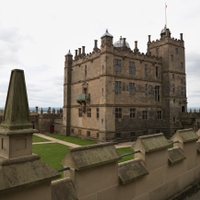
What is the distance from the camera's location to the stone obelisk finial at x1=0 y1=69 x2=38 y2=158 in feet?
12.0

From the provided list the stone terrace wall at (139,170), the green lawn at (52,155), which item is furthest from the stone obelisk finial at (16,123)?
the green lawn at (52,155)

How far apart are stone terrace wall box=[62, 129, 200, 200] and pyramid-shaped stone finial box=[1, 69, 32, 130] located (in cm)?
140

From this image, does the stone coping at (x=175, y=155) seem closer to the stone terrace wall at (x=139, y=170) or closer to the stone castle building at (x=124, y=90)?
the stone terrace wall at (x=139, y=170)

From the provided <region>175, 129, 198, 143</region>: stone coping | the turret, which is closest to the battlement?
the turret

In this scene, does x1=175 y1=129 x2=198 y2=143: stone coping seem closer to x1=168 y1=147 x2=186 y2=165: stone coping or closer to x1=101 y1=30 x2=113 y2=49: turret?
x1=168 y1=147 x2=186 y2=165: stone coping

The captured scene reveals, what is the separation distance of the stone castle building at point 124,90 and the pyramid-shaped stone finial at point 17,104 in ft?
71.9

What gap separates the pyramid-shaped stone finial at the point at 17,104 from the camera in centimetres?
382

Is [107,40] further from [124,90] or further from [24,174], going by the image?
[24,174]

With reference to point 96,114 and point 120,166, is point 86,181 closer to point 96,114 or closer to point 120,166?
point 120,166

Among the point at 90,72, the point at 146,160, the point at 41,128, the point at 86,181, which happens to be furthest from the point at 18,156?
the point at 41,128

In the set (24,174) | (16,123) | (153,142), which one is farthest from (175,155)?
(16,123)

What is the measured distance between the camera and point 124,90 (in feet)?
91.5

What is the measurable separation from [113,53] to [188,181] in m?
20.9

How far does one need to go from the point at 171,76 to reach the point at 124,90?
9519mm
